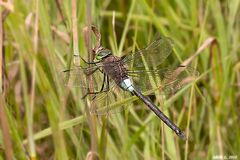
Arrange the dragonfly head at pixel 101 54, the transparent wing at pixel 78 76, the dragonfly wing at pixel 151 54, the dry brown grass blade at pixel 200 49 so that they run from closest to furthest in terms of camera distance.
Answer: the transparent wing at pixel 78 76 < the dragonfly head at pixel 101 54 < the dragonfly wing at pixel 151 54 < the dry brown grass blade at pixel 200 49

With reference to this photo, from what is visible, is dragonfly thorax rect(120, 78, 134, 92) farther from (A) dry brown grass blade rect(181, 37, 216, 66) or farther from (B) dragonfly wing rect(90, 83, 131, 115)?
(A) dry brown grass blade rect(181, 37, 216, 66)

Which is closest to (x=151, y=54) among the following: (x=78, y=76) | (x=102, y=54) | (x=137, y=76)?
(x=137, y=76)

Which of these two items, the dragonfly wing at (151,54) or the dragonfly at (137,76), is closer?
the dragonfly at (137,76)

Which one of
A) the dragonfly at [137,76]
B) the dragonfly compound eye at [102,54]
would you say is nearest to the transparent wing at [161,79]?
the dragonfly at [137,76]

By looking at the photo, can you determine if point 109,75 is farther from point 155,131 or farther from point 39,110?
point 39,110

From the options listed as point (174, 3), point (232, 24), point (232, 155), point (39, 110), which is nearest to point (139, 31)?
point (174, 3)

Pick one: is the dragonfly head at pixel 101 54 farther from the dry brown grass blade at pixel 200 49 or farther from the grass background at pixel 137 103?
the dry brown grass blade at pixel 200 49
